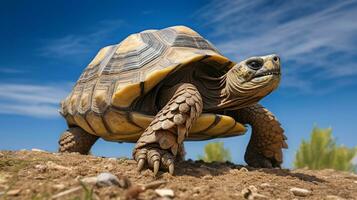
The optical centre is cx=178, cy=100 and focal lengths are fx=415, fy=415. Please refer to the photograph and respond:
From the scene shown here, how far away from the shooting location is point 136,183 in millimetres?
3803

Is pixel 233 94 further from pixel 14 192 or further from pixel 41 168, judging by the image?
pixel 14 192

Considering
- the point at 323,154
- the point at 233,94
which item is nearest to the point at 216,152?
the point at 323,154

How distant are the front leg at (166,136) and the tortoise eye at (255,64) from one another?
108cm

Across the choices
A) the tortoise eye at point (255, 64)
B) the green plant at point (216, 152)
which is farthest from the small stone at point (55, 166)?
the green plant at point (216, 152)

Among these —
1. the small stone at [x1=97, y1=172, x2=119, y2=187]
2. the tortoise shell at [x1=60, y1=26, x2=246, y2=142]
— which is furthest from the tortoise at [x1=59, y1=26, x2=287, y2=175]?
the small stone at [x1=97, y1=172, x2=119, y2=187]

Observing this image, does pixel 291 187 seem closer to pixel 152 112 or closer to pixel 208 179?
pixel 208 179

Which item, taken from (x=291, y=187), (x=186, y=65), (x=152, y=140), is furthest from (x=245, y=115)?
(x=152, y=140)

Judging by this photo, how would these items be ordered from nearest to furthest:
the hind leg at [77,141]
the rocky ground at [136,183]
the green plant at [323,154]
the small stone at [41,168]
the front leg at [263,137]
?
1. the rocky ground at [136,183]
2. the small stone at [41,168]
3. the front leg at [263,137]
4. the hind leg at [77,141]
5. the green plant at [323,154]

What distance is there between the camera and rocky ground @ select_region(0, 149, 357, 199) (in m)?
3.23

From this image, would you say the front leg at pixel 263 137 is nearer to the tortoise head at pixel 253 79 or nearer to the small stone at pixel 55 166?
the tortoise head at pixel 253 79

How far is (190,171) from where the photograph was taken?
460 centimetres

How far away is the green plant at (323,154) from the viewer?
10.3 metres

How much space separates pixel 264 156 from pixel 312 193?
2.20 meters

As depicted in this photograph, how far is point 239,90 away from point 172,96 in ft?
2.86
